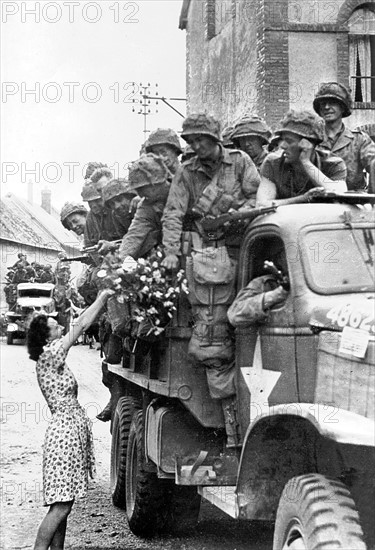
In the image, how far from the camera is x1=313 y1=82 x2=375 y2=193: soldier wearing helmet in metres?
6.79

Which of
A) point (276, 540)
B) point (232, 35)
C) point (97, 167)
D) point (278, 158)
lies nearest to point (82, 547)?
point (276, 540)

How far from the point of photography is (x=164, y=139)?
676cm

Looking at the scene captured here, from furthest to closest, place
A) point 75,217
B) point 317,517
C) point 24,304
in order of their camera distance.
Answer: point 24,304 → point 75,217 → point 317,517

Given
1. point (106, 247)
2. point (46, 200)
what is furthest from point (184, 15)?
point (46, 200)

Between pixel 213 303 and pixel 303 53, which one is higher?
pixel 303 53

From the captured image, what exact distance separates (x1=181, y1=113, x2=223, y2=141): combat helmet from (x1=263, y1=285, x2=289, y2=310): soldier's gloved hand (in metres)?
1.24

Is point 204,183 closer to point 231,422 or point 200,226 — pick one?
point 200,226

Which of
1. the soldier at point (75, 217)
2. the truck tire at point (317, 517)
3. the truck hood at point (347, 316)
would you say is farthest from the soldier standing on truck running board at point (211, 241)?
the soldier at point (75, 217)

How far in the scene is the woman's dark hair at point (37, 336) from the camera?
19.4 ft

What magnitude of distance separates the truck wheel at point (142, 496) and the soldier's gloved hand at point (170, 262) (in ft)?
5.86

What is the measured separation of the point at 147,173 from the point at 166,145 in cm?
93

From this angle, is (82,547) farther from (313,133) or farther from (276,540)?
(313,133)

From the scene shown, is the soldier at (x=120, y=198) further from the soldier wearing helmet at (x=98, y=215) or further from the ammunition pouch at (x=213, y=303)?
the ammunition pouch at (x=213, y=303)

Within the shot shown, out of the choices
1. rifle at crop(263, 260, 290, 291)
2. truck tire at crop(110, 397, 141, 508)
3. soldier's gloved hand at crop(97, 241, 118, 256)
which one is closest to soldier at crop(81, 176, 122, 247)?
soldier's gloved hand at crop(97, 241, 118, 256)
